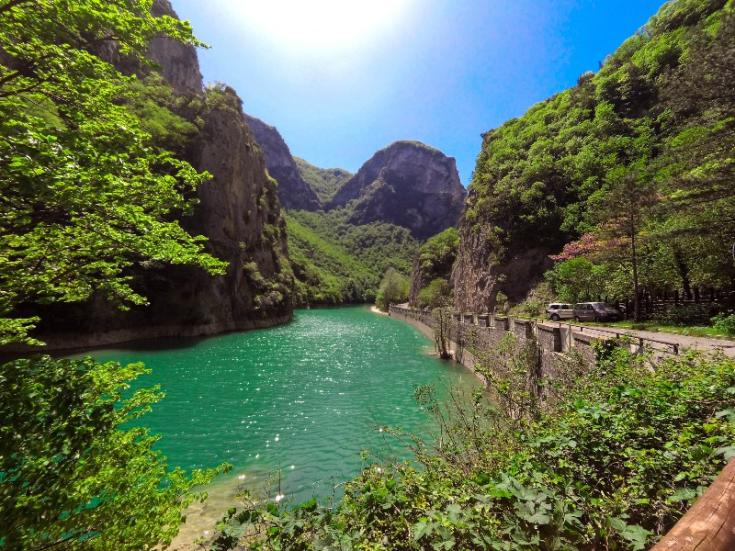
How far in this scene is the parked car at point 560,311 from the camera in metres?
26.4

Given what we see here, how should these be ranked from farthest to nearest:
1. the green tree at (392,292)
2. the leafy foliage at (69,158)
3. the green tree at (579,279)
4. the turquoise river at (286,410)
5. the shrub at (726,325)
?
the green tree at (392,292) → the green tree at (579,279) → the shrub at (726,325) → the turquoise river at (286,410) → the leafy foliage at (69,158)

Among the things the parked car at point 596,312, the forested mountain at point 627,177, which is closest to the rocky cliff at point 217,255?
the forested mountain at point 627,177

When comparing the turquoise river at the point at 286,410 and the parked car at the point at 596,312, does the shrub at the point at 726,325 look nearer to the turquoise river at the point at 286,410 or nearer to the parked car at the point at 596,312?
the parked car at the point at 596,312

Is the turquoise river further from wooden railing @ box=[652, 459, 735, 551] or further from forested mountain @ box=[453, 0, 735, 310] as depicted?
forested mountain @ box=[453, 0, 735, 310]

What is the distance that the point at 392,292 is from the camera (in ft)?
364

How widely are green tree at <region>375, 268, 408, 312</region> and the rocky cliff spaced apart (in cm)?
4196

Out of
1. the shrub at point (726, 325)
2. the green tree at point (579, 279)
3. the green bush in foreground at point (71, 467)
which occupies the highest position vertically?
the green tree at point (579, 279)

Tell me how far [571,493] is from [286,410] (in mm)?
16548

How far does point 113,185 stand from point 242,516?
455cm

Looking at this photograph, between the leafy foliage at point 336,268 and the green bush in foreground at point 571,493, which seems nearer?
the green bush in foreground at point 571,493

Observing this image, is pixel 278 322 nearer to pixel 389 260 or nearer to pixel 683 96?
pixel 683 96

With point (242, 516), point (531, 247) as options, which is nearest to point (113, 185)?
point (242, 516)

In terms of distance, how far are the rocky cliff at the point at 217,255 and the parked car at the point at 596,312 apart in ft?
142

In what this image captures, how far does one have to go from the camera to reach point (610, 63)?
54500 mm
